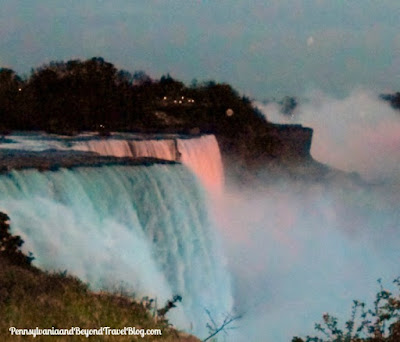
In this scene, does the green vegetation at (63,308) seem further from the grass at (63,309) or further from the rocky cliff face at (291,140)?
the rocky cliff face at (291,140)

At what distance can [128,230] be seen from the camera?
15898mm

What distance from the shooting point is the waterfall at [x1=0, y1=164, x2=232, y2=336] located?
42.9ft

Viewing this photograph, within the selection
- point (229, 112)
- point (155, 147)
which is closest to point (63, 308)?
point (155, 147)

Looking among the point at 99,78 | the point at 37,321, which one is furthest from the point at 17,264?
the point at 99,78

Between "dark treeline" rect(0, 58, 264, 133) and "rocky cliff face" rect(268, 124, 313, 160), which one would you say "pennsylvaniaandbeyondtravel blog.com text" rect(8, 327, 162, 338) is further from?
"rocky cliff face" rect(268, 124, 313, 160)

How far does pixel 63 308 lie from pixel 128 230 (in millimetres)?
7861

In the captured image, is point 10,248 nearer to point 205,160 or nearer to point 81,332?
point 81,332

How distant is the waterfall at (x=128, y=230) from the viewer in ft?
42.9

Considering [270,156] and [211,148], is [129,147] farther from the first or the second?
[270,156]

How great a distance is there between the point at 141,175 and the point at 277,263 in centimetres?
919

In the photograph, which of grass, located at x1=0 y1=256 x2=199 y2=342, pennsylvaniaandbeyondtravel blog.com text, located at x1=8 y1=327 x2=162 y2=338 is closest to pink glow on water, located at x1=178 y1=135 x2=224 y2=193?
grass, located at x1=0 y1=256 x2=199 y2=342

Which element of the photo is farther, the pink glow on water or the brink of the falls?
the pink glow on water

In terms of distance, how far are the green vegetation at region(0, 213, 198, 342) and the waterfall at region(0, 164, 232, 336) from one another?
5.78 ft

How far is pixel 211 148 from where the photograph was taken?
30609 mm
